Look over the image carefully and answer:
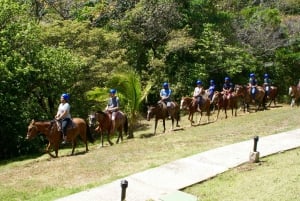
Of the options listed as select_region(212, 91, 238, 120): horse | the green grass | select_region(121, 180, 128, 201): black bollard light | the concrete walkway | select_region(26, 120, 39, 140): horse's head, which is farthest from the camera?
select_region(212, 91, 238, 120): horse

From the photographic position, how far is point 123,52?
27.8m

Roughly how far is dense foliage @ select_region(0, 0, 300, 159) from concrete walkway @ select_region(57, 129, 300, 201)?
27.0 feet

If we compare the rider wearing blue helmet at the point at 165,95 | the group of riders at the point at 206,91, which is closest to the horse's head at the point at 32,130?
the group of riders at the point at 206,91

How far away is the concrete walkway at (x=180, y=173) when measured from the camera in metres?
9.98

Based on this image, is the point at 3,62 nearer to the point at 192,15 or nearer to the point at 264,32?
the point at 192,15

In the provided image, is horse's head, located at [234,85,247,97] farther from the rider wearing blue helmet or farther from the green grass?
the green grass

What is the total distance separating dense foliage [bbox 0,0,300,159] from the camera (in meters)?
22.4

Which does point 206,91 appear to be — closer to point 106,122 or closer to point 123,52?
point 123,52

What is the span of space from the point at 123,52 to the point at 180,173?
56.5ft

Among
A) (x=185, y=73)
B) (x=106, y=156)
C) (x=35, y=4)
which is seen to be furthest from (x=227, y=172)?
(x=35, y=4)

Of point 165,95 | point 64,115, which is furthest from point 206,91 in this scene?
point 64,115

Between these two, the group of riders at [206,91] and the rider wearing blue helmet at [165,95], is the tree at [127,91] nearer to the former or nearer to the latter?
the rider wearing blue helmet at [165,95]

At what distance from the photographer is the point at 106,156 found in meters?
14.9

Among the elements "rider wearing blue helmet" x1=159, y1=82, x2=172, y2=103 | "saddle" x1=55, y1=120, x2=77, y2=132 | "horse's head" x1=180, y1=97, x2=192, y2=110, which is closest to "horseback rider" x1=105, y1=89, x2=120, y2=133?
"saddle" x1=55, y1=120, x2=77, y2=132
